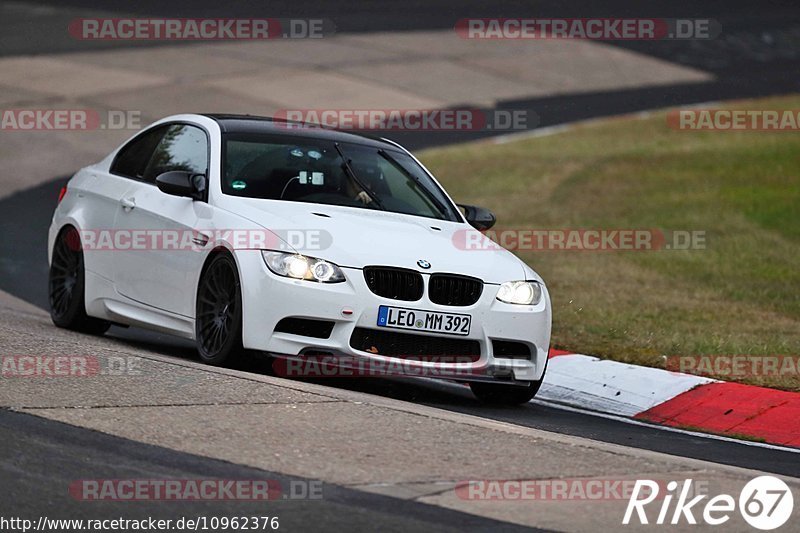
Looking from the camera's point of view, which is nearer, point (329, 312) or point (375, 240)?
point (329, 312)

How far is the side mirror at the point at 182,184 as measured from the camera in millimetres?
9414

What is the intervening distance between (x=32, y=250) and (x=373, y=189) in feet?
21.6

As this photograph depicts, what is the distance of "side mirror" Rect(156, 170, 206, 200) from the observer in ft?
30.9

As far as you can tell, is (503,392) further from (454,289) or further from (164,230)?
(164,230)

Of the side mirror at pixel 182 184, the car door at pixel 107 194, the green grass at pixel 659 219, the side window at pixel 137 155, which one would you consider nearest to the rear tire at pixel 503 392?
the green grass at pixel 659 219

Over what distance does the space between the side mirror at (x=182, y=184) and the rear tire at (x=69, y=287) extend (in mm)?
1356

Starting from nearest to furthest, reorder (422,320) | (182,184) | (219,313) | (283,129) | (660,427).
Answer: (422,320), (219,313), (660,427), (182,184), (283,129)

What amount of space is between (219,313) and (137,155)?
6.99 ft

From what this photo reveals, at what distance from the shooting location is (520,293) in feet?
29.8

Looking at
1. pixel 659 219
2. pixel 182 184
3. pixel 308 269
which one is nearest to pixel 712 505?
pixel 308 269

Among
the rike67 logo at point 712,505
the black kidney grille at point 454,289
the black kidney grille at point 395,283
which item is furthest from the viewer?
the black kidney grille at point 454,289

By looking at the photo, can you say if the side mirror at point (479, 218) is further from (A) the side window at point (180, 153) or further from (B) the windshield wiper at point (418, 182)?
(A) the side window at point (180, 153)

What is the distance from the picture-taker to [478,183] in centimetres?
2062

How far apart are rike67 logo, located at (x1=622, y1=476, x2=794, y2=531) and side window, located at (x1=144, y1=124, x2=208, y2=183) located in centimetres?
424
